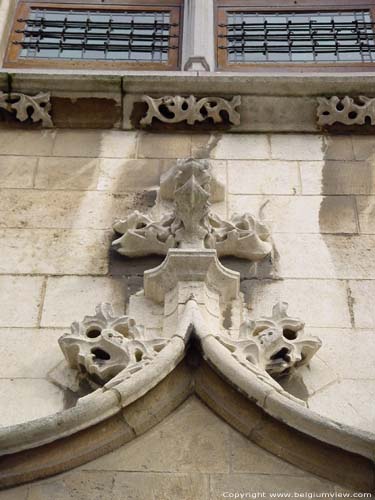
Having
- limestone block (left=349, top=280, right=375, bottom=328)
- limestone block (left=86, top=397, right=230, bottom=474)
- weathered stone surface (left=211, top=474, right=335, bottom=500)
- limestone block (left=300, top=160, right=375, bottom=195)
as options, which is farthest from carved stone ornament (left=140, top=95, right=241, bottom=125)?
weathered stone surface (left=211, top=474, right=335, bottom=500)

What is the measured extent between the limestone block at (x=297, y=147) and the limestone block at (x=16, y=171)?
158cm

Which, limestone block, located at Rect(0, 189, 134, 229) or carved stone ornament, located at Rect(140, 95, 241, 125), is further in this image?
carved stone ornament, located at Rect(140, 95, 241, 125)

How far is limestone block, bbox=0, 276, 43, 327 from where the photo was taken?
199 inches

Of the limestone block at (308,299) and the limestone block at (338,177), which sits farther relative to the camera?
the limestone block at (338,177)

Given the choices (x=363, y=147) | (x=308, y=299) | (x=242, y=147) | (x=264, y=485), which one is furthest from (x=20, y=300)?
(x=363, y=147)

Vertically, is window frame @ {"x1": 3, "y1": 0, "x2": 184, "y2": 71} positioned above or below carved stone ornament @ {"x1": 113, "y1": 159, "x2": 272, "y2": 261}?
above

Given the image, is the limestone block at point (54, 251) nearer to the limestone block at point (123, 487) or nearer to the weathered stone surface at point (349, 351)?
the weathered stone surface at point (349, 351)

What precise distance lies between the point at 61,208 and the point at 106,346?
4.78 feet

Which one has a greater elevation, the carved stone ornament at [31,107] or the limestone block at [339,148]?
the carved stone ornament at [31,107]

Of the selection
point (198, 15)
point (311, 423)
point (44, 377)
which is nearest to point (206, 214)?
point (44, 377)

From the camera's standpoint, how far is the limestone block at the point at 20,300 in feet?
16.6

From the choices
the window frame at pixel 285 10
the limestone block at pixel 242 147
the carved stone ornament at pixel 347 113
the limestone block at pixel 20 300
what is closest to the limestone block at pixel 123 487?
the limestone block at pixel 20 300

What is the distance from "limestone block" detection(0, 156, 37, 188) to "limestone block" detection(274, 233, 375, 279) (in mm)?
1648

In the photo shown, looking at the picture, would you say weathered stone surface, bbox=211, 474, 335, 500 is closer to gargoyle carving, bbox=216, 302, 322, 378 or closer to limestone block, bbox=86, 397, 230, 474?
limestone block, bbox=86, 397, 230, 474
